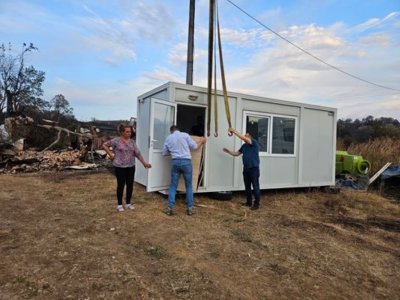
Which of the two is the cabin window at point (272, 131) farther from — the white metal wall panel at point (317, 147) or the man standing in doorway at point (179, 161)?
the man standing in doorway at point (179, 161)

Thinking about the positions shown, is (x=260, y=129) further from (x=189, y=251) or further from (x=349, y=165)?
(x=349, y=165)

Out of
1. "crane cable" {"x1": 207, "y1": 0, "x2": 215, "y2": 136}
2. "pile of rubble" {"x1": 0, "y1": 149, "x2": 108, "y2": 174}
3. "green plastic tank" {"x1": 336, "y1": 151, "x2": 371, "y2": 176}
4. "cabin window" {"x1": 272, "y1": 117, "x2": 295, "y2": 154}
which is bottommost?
"pile of rubble" {"x1": 0, "y1": 149, "x2": 108, "y2": 174}

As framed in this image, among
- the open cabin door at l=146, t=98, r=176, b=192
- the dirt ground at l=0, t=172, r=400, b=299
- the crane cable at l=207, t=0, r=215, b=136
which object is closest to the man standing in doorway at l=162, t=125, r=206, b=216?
the dirt ground at l=0, t=172, r=400, b=299

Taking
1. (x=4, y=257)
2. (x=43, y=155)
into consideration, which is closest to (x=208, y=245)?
(x=4, y=257)

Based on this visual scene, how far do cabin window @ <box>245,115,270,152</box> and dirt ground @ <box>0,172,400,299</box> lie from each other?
1770 millimetres

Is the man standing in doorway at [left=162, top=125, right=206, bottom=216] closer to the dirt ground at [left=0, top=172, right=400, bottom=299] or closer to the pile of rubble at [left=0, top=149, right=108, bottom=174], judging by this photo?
the dirt ground at [left=0, top=172, right=400, bottom=299]

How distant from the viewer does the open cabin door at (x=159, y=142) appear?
725 cm

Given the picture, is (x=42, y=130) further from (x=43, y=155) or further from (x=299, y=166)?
(x=299, y=166)

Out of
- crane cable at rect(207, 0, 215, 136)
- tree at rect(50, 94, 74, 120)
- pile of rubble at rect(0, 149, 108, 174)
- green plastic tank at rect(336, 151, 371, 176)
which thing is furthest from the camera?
tree at rect(50, 94, 74, 120)

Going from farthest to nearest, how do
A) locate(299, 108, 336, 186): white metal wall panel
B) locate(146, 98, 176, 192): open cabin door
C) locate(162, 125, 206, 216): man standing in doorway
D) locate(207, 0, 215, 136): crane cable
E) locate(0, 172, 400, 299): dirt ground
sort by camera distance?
locate(299, 108, 336, 186): white metal wall panel, locate(207, 0, 215, 136): crane cable, locate(146, 98, 176, 192): open cabin door, locate(162, 125, 206, 216): man standing in doorway, locate(0, 172, 400, 299): dirt ground

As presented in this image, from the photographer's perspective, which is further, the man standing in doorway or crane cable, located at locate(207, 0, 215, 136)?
crane cable, located at locate(207, 0, 215, 136)

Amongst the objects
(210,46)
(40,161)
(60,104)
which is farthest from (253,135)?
(60,104)

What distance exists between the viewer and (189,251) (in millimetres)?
4922

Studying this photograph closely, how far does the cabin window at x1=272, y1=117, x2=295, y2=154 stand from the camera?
9.62 meters
